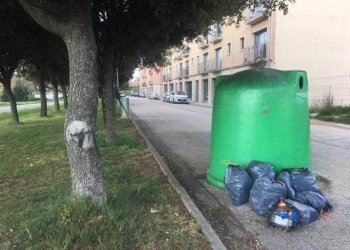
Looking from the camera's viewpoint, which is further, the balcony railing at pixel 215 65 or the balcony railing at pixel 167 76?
the balcony railing at pixel 167 76

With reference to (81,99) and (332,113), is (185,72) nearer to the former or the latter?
(332,113)

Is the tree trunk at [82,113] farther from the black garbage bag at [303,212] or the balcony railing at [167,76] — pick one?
the balcony railing at [167,76]

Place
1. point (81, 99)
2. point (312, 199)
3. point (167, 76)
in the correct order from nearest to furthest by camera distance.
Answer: point (81, 99), point (312, 199), point (167, 76)

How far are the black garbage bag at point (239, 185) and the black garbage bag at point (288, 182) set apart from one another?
388mm

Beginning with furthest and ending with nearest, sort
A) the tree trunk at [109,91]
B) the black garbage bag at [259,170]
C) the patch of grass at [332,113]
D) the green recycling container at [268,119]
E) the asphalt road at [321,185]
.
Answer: the patch of grass at [332,113] < the tree trunk at [109,91] < the green recycling container at [268,119] < the black garbage bag at [259,170] < the asphalt road at [321,185]

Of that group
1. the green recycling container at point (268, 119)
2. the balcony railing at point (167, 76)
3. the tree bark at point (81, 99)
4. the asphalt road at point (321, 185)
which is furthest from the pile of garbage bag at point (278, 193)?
the balcony railing at point (167, 76)

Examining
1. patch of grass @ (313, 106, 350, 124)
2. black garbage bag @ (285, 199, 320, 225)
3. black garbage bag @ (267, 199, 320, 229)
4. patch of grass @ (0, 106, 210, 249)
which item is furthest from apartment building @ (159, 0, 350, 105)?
black garbage bag @ (267, 199, 320, 229)

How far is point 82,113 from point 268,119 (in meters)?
2.51

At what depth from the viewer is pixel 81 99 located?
14.4ft

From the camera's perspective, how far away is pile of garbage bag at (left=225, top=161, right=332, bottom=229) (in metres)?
4.35

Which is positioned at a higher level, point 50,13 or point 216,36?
point 216,36

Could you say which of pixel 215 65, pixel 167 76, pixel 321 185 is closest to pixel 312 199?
pixel 321 185

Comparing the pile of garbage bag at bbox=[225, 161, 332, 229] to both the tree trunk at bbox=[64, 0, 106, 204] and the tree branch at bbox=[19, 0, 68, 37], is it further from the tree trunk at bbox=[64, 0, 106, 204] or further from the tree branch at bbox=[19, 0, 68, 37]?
the tree branch at bbox=[19, 0, 68, 37]

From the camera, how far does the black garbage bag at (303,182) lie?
4887mm
